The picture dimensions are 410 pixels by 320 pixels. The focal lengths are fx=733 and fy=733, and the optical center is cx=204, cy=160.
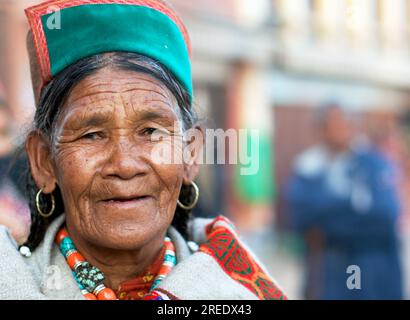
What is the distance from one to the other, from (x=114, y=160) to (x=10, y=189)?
128 centimetres

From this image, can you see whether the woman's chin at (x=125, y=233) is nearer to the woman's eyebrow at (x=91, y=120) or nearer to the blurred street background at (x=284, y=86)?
the woman's eyebrow at (x=91, y=120)

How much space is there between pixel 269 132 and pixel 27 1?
241 inches

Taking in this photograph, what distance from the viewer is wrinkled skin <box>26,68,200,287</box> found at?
196 centimetres

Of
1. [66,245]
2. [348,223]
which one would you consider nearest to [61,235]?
[66,245]

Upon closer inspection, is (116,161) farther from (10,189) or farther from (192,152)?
(10,189)

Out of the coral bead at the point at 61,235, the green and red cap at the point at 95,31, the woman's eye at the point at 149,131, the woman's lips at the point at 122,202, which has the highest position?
the green and red cap at the point at 95,31

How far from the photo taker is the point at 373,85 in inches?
618

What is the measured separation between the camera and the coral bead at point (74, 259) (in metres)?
2.12

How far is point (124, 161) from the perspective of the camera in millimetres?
1938

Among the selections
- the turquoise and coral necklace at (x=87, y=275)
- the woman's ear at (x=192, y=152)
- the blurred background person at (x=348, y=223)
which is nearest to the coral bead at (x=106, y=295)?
the turquoise and coral necklace at (x=87, y=275)

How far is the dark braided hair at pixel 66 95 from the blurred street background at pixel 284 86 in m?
6.51

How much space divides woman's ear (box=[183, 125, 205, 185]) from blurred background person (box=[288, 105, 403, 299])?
3688 millimetres
